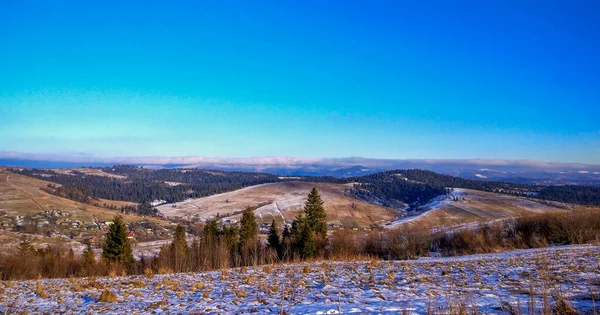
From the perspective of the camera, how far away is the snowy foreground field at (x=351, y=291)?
6562mm

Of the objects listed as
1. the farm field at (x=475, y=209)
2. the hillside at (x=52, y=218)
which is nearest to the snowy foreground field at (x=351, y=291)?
the farm field at (x=475, y=209)

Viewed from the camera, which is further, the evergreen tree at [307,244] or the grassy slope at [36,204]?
the grassy slope at [36,204]

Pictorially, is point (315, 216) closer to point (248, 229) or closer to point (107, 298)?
point (248, 229)

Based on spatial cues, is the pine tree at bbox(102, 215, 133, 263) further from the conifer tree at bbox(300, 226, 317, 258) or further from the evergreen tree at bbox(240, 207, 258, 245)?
the conifer tree at bbox(300, 226, 317, 258)

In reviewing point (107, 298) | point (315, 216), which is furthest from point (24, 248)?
point (107, 298)

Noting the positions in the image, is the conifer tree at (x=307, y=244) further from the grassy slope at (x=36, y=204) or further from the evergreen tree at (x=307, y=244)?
the grassy slope at (x=36, y=204)

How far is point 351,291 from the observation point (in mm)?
8344

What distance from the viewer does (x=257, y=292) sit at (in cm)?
893

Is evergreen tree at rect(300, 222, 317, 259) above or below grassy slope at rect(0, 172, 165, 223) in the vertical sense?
above

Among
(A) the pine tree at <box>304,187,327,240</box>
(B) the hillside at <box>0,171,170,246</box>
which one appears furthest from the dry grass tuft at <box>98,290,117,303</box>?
(B) the hillside at <box>0,171,170,246</box>

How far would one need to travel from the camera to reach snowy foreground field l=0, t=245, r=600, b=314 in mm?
6562

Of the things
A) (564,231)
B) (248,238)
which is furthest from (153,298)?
(248,238)

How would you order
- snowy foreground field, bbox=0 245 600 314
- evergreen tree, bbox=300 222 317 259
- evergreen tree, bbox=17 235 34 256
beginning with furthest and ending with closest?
evergreen tree, bbox=300 222 317 259
evergreen tree, bbox=17 235 34 256
snowy foreground field, bbox=0 245 600 314

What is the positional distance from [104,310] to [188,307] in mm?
2292
